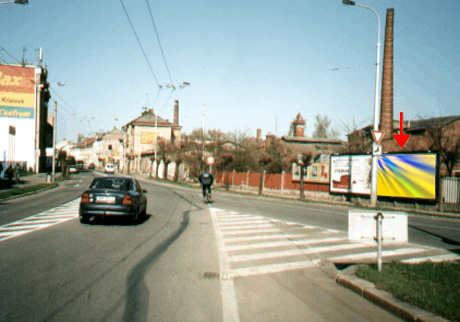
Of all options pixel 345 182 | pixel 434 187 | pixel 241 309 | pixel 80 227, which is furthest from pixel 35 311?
pixel 345 182

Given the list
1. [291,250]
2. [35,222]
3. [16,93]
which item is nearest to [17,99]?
[16,93]

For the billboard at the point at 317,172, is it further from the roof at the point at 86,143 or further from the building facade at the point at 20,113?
the roof at the point at 86,143

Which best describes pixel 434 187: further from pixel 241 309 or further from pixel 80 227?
pixel 241 309

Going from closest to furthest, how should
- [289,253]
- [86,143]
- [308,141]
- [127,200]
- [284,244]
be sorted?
1. [289,253]
2. [284,244]
3. [127,200]
4. [308,141]
5. [86,143]

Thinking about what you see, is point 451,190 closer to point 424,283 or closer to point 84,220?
point 424,283

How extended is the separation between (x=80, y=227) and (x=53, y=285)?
20.7 feet

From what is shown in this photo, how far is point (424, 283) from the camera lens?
589cm

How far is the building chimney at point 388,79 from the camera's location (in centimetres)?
3450

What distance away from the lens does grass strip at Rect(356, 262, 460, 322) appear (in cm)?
485

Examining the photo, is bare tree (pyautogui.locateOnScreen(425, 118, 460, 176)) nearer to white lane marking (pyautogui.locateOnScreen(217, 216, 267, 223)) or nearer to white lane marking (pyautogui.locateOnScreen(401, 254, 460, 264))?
white lane marking (pyautogui.locateOnScreen(217, 216, 267, 223))

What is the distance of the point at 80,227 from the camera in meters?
11.8

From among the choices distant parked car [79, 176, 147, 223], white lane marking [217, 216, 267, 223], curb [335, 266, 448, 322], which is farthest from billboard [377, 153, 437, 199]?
curb [335, 266, 448, 322]

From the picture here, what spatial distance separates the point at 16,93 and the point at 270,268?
57.9 metres

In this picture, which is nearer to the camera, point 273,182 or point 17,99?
point 273,182
